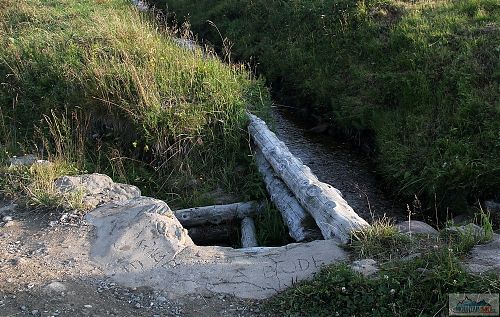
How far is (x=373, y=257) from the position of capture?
17.5ft

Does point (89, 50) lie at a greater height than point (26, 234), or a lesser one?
greater

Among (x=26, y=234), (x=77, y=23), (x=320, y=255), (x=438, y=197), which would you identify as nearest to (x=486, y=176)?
(x=438, y=197)

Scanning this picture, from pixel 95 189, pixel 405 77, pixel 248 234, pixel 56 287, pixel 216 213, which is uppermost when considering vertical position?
pixel 405 77

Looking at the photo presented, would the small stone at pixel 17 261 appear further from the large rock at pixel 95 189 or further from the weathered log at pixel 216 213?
the weathered log at pixel 216 213

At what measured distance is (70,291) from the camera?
5035 millimetres

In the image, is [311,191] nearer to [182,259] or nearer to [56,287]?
[182,259]

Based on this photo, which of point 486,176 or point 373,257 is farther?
point 486,176

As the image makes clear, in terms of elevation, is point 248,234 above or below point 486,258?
below

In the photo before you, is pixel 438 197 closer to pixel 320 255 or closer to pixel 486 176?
pixel 486 176

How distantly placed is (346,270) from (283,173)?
2.96 m

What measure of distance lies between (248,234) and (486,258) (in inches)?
129

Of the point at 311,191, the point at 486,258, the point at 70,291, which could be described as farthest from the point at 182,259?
the point at 486,258

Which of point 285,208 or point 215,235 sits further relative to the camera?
point 215,235

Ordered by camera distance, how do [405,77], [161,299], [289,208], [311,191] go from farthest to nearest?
[405,77] → [289,208] → [311,191] → [161,299]
